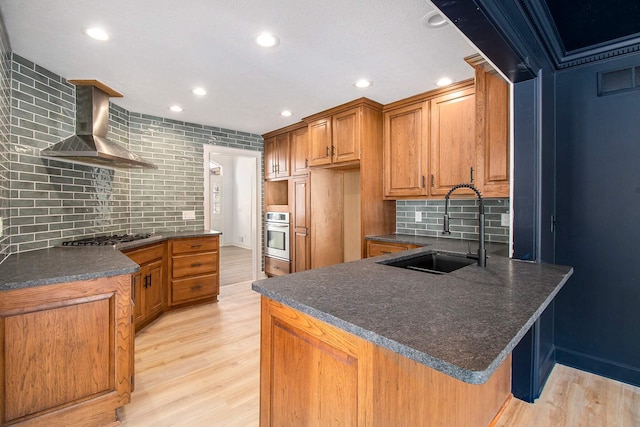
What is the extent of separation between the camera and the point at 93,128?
106 inches

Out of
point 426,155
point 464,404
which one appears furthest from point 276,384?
point 426,155

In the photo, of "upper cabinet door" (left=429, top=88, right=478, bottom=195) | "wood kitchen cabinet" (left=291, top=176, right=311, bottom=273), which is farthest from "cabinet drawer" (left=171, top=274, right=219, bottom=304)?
"upper cabinet door" (left=429, top=88, right=478, bottom=195)

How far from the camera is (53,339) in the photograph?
1.55 metres

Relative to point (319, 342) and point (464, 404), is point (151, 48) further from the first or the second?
point (464, 404)

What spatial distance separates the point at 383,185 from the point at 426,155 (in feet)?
1.96

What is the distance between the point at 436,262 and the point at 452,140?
4.45 ft

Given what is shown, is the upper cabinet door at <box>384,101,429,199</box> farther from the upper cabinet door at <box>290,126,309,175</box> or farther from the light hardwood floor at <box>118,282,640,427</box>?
the light hardwood floor at <box>118,282,640,427</box>

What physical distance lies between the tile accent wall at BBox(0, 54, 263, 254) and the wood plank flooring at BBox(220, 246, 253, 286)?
1221mm

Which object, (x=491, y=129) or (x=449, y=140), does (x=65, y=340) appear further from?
(x=449, y=140)

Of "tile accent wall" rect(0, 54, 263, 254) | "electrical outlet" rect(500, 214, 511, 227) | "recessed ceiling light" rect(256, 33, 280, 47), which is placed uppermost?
"recessed ceiling light" rect(256, 33, 280, 47)

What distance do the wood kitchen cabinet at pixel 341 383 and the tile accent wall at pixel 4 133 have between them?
1963 millimetres

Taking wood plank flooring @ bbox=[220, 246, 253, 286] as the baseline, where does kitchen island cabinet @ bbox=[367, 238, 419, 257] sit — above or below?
above

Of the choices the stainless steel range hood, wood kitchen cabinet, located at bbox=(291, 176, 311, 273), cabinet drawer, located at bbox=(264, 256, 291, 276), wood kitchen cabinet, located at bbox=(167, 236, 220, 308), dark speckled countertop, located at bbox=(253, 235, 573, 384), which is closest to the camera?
dark speckled countertop, located at bbox=(253, 235, 573, 384)

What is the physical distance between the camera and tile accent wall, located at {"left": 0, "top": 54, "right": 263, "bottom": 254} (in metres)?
2.23
